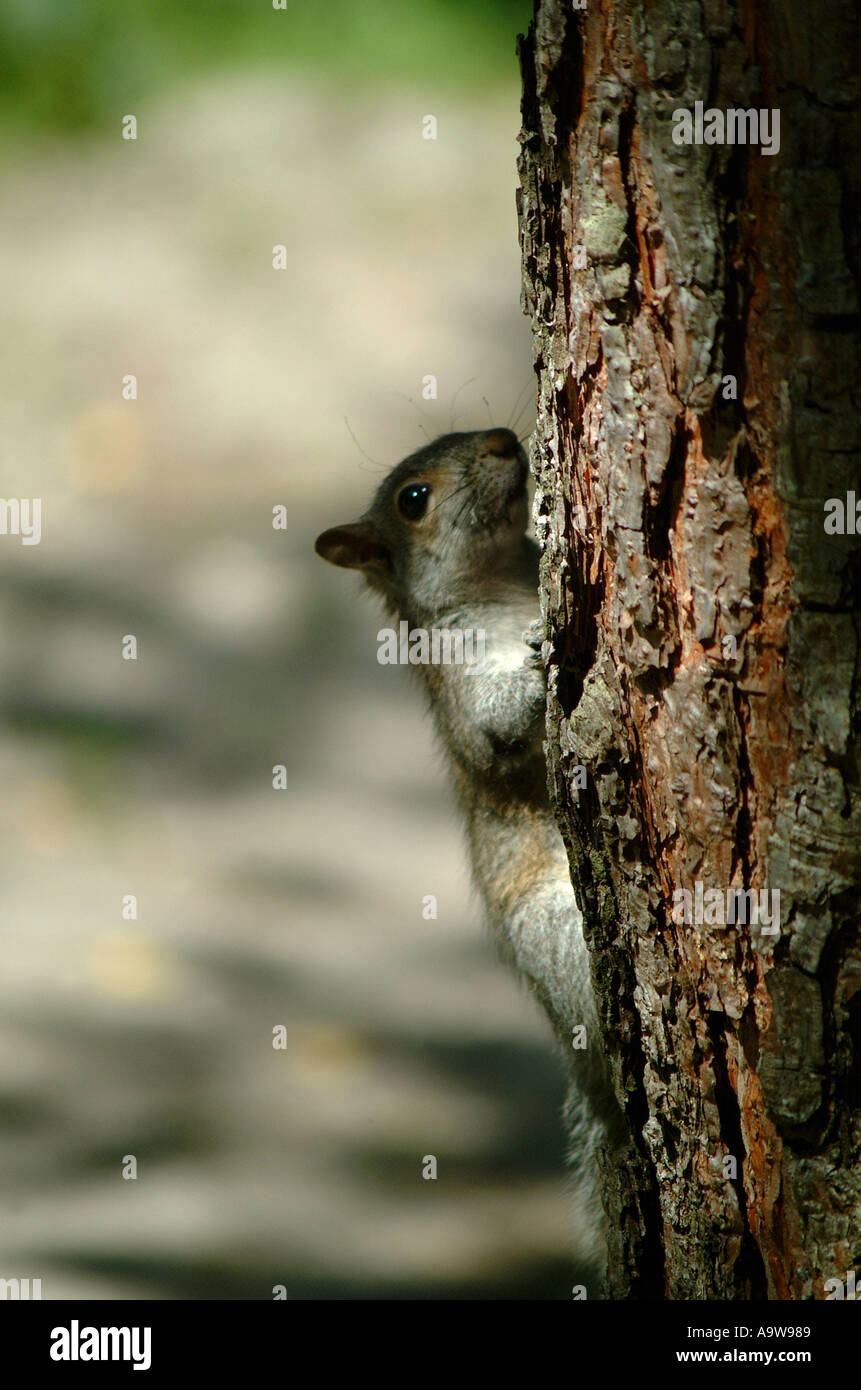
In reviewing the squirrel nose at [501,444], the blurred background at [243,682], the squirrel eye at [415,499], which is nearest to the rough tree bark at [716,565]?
the squirrel nose at [501,444]

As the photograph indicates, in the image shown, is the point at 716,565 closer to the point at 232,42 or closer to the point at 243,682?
the point at 243,682

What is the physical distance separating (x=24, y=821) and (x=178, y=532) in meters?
1.19

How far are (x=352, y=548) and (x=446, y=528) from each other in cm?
27

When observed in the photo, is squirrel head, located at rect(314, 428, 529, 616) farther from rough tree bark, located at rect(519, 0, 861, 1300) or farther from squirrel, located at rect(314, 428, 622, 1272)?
rough tree bark, located at rect(519, 0, 861, 1300)

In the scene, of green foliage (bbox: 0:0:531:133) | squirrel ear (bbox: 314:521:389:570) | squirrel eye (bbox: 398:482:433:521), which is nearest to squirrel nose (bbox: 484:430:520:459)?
squirrel eye (bbox: 398:482:433:521)

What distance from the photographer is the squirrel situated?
2664 mm

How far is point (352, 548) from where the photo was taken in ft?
11.0

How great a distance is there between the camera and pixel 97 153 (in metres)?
5.09

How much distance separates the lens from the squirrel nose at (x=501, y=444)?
10.4 ft

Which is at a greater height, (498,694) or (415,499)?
(415,499)

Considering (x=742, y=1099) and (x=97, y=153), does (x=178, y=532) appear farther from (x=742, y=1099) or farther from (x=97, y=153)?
(x=742, y=1099)

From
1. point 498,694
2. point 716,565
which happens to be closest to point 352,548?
point 498,694

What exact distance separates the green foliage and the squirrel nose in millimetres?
2429

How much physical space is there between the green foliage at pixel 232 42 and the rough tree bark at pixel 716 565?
3.61m
